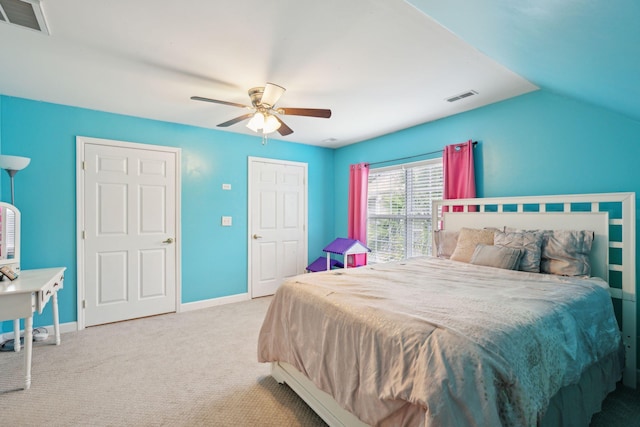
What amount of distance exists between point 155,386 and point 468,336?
2.24 metres

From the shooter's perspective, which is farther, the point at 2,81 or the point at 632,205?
the point at 2,81

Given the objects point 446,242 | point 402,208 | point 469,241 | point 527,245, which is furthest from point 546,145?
point 402,208

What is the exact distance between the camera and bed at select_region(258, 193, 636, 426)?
1096 mm

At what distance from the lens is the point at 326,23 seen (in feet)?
5.76

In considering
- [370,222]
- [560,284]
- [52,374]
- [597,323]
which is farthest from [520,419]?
[370,222]

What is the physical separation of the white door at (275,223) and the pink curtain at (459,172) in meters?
2.34

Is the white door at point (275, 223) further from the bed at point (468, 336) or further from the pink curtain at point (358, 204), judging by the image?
the bed at point (468, 336)

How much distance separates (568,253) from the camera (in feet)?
7.35

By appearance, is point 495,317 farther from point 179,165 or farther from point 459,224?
point 179,165

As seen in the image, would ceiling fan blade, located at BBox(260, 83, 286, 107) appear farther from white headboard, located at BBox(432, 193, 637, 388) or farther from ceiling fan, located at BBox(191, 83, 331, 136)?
white headboard, located at BBox(432, 193, 637, 388)

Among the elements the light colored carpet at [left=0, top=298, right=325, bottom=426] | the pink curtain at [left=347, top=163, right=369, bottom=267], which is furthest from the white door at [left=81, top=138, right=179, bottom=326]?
the pink curtain at [left=347, top=163, right=369, bottom=267]

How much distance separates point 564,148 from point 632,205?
0.72 m

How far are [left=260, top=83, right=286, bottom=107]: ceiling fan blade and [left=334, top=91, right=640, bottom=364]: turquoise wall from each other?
2185 mm

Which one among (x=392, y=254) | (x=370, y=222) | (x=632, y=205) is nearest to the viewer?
(x=632, y=205)
